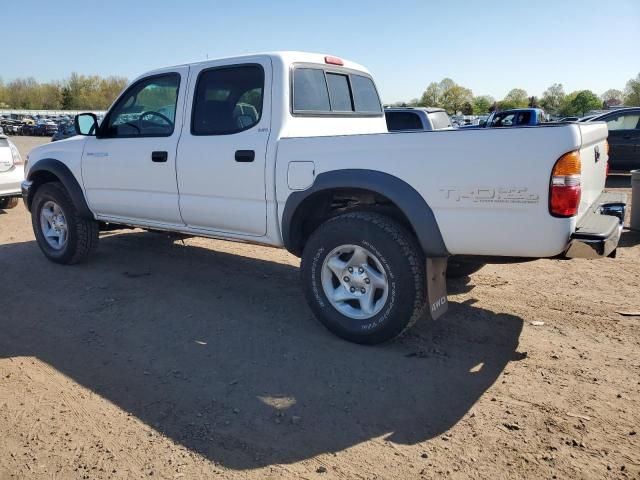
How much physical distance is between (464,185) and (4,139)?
8.82 m

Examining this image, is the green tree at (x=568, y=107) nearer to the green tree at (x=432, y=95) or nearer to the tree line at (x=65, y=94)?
→ the green tree at (x=432, y=95)

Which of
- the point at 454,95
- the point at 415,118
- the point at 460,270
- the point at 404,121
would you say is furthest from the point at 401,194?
the point at 454,95

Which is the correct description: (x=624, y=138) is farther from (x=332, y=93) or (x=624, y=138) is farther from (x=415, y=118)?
(x=332, y=93)

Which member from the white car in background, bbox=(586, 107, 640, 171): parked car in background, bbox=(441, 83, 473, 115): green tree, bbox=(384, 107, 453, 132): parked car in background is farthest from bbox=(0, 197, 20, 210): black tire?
bbox=(441, 83, 473, 115): green tree

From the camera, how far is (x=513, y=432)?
278 centimetres

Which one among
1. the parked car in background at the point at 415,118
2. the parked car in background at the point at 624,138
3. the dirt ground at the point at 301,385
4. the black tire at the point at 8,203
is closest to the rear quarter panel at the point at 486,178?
the dirt ground at the point at 301,385

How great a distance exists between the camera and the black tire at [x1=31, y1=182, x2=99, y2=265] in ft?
19.1

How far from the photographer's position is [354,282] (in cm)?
384

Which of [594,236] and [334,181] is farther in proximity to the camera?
[334,181]

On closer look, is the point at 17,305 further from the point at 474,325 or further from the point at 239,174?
the point at 474,325

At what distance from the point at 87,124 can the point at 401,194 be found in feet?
12.1

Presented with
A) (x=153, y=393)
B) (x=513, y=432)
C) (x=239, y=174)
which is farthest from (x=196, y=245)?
(x=513, y=432)

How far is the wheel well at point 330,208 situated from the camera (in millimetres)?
3746

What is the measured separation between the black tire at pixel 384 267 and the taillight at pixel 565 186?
94cm
